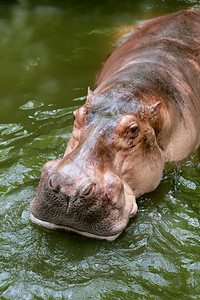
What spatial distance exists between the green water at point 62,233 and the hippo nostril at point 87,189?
1.90 ft

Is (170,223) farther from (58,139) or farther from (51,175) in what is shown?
(58,139)

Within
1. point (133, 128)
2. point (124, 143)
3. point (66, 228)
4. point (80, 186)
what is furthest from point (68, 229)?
point (133, 128)

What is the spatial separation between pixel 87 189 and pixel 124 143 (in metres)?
0.66

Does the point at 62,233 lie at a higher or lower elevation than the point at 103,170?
lower

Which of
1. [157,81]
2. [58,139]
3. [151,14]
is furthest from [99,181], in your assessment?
[151,14]

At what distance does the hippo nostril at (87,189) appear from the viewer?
266 centimetres

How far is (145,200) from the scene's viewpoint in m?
3.65

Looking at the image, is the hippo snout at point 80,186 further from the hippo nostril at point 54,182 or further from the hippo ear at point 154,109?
the hippo ear at point 154,109

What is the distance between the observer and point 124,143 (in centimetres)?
320

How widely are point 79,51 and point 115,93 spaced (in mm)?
3735

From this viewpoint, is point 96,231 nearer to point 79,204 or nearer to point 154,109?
point 79,204

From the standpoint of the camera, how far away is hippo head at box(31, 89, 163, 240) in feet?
8.95

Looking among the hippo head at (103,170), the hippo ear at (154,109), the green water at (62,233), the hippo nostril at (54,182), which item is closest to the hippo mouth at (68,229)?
the hippo head at (103,170)

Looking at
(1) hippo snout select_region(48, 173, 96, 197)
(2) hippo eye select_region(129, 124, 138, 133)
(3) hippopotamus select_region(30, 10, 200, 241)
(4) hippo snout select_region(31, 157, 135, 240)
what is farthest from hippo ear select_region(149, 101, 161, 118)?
(1) hippo snout select_region(48, 173, 96, 197)
